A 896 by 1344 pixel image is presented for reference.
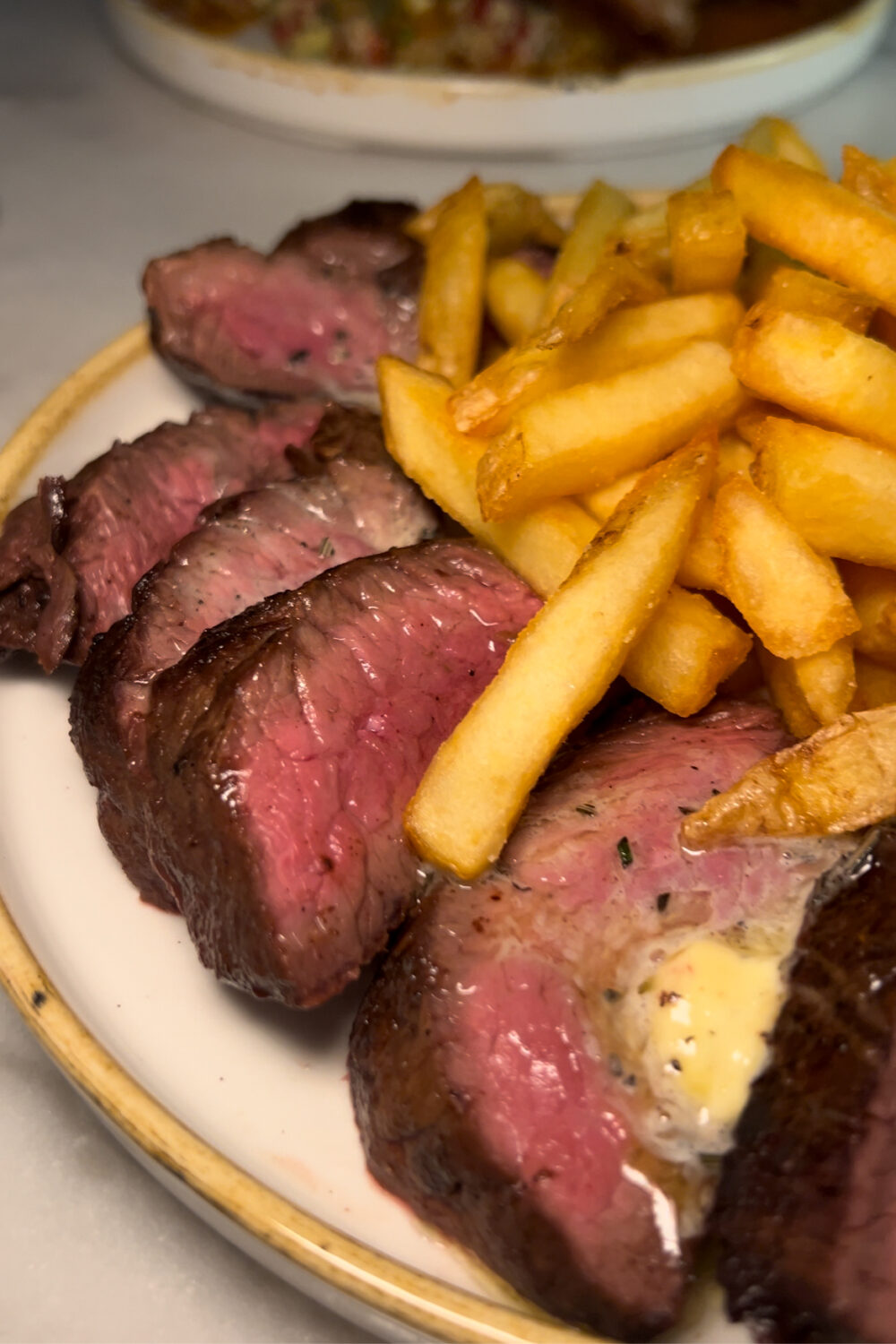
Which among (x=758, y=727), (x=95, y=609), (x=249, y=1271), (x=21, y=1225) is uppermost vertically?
(x=95, y=609)

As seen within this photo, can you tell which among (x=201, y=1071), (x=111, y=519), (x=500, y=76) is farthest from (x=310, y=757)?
(x=500, y=76)

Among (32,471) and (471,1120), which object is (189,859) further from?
(32,471)

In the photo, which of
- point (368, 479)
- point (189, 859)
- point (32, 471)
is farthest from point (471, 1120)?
point (32, 471)

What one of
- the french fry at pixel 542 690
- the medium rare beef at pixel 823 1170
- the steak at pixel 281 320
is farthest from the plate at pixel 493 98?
the medium rare beef at pixel 823 1170

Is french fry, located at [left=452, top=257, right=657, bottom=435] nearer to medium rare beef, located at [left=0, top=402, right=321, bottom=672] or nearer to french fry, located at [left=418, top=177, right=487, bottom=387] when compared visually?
french fry, located at [left=418, top=177, right=487, bottom=387]

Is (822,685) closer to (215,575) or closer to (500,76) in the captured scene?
(215,575)

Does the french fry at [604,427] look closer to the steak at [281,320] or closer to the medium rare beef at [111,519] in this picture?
the medium rare beef at [111,519]

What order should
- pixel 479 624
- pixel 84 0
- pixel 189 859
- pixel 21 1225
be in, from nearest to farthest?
1. pixel 189 859
2. pixel 21 1225
3. pixel 479 624
4. pixel 84 0
